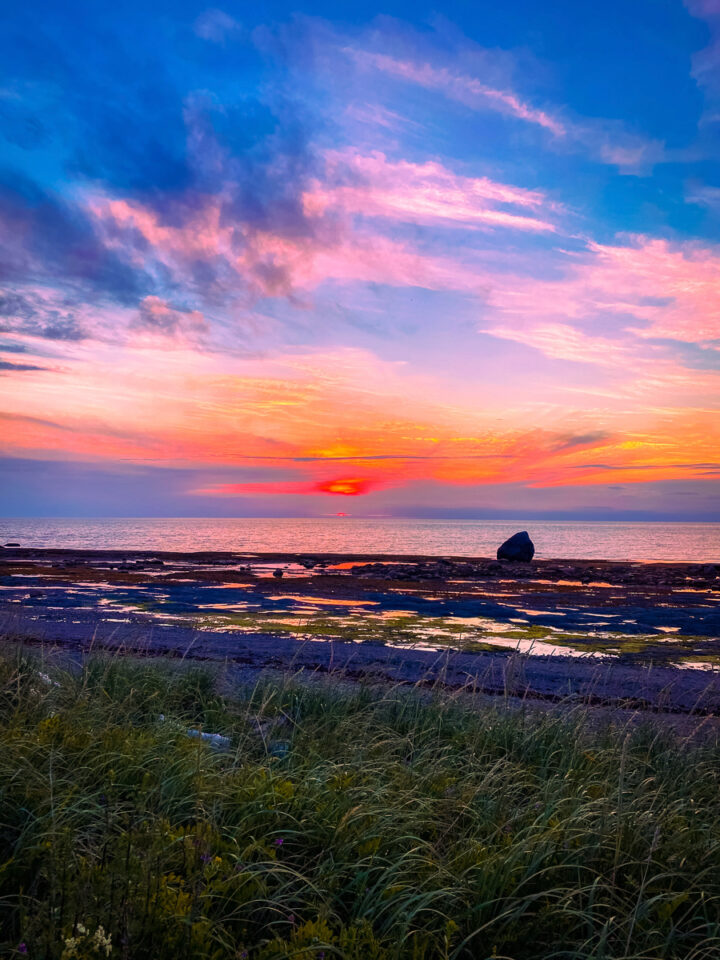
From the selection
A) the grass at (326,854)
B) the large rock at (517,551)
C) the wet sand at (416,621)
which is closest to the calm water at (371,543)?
the large rock at (517,551)

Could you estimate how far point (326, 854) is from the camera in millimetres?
4121

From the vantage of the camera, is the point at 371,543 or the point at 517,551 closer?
the point at 517,551

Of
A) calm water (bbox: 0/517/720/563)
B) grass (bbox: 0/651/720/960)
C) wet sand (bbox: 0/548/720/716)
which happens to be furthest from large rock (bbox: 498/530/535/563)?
grass (bbox: 0/651/720/960)

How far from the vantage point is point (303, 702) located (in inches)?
338

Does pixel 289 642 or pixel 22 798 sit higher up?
pixel 22 798

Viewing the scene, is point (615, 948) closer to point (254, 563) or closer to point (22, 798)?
point (22, 798)

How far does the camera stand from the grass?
3.11 metres

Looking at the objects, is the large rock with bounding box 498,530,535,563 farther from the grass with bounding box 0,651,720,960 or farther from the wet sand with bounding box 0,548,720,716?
the grass with bounding box 0,651,720,960

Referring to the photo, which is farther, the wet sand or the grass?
the wet sand

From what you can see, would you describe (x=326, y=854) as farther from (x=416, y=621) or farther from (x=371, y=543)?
(x=371, y=543)

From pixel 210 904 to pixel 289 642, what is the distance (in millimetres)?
15168

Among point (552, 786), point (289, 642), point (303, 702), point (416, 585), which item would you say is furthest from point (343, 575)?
point (552, 786)

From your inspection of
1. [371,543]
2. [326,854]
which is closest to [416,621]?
[326,854]

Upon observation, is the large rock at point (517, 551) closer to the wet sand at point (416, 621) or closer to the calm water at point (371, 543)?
the wet sand at point (416, 621)
